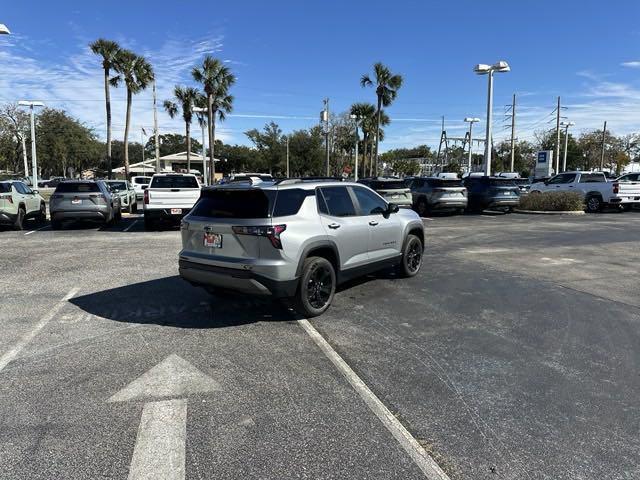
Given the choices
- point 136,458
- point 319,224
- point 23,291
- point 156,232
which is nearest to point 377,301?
Result: point 319,224

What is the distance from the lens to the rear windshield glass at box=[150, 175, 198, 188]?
15000mm

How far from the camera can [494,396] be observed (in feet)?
13.1

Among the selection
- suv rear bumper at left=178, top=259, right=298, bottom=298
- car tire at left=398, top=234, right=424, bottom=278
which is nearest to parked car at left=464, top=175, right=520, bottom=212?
car tire at left=398, top=234, right=424, bottom=278

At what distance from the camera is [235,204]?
5871 mm

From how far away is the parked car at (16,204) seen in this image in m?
14.4

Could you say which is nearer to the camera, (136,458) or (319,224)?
(136,458)

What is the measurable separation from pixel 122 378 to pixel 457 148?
12245 centimetres

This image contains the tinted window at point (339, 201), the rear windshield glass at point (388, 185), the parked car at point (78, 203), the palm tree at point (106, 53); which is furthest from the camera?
the palm tree at point (106, 53)

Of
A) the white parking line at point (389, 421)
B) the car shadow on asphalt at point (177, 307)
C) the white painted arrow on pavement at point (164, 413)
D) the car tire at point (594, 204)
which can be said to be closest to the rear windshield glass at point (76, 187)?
the car shadow on asphalt at point (177, 307)

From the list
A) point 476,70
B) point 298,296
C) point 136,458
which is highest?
point 476,70

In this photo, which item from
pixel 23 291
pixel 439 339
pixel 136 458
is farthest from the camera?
pixel 23 291

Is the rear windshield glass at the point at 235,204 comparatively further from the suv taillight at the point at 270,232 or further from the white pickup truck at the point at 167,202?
the white pickup truck at the point at 167,202

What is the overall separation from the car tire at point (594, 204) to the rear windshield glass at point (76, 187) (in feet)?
68.8

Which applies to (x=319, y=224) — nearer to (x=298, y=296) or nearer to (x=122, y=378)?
(x=298, y=296)
